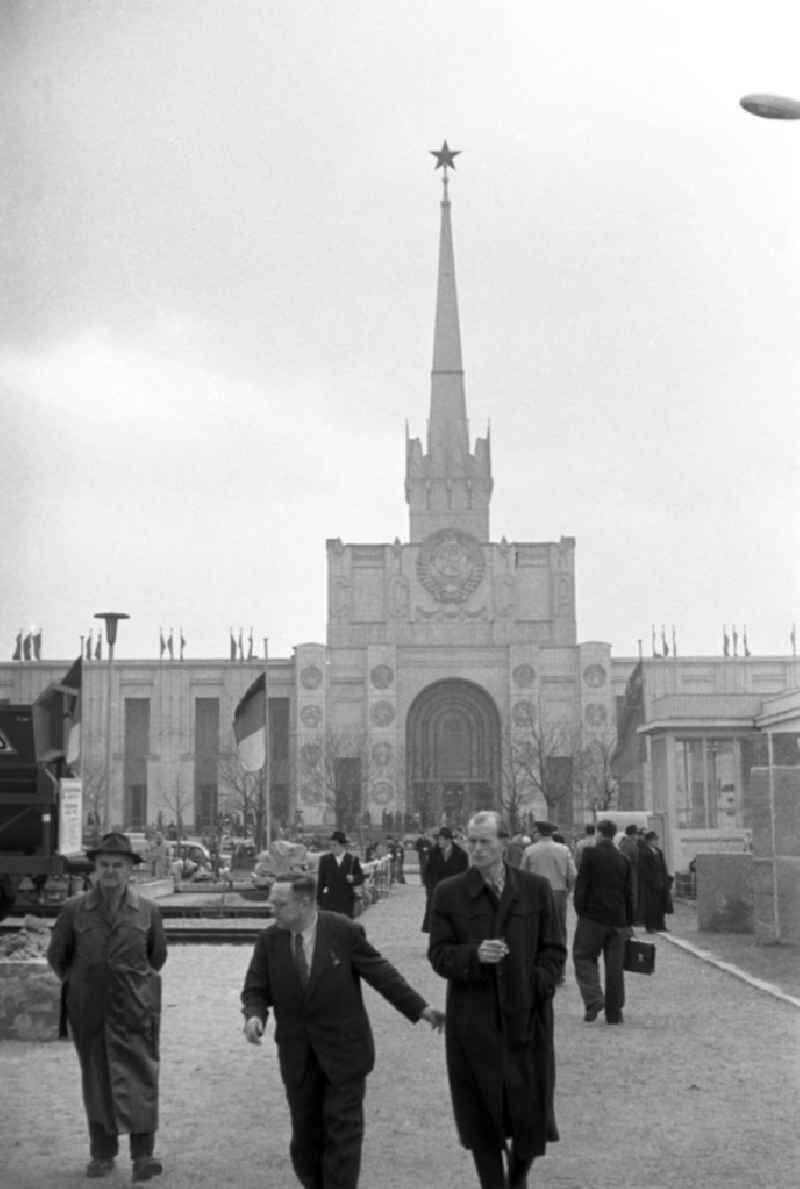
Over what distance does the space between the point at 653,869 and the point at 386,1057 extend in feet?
33.8

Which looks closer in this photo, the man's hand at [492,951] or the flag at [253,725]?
the man's hand at [492,951]

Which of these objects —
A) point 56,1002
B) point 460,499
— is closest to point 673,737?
point 56,1002

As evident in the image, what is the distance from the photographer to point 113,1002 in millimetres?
6984

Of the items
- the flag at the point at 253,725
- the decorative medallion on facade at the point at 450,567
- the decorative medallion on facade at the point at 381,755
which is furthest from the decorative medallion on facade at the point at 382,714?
the flag at the point at 253,725

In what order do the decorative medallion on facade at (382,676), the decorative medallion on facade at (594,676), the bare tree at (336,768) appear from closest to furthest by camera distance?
the bare tree at (336,768) → the decorative medallion on facade at (594,676) → the decorative medallion on facade at (382,676)

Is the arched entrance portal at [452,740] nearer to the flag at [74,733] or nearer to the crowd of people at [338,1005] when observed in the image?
the flag at [74,733]

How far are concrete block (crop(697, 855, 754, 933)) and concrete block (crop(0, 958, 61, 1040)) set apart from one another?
1130 centimetres

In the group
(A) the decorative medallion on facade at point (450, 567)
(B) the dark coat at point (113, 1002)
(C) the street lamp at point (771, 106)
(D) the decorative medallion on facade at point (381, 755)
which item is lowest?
(B) the dark coat at point (113, 1002)

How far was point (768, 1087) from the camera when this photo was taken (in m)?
8.87

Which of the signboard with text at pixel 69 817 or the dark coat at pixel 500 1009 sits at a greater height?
the signboard with text at pixel 69 817

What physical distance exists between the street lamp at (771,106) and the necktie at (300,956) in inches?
207

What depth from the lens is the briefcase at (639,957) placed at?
38.3 ft

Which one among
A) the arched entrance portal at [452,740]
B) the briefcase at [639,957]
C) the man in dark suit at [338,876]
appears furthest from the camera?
the arched entrance portal at [452,740]

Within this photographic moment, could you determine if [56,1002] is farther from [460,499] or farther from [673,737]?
[460,499]
